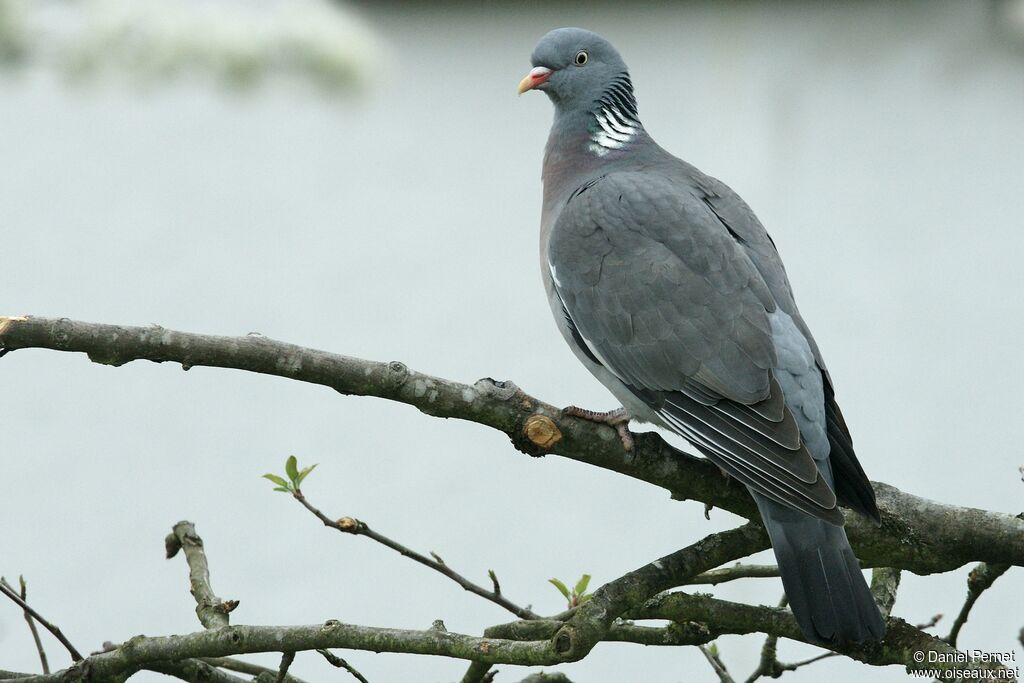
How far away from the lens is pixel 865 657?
124 centimetres

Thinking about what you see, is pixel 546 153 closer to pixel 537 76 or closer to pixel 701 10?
pixel 537 76

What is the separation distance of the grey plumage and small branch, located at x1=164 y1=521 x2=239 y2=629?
617mm

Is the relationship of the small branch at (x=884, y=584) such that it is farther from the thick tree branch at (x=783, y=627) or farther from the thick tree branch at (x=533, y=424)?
the thick tree branch at (x=783, y=627)

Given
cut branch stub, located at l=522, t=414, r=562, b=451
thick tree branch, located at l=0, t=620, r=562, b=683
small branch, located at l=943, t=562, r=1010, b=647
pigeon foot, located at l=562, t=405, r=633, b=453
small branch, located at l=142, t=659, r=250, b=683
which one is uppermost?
pigeon foot, located at l=562, t=405, r=633, b=453

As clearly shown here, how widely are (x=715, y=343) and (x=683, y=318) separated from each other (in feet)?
0.22

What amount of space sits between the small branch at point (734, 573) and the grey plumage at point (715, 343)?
14cm

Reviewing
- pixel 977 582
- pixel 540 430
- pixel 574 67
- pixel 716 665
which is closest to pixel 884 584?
pixel 977 582

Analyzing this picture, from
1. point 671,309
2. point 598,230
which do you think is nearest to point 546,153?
point 598,230

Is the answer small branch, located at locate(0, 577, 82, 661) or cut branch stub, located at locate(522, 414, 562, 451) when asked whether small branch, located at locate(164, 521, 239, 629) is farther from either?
cut branch stub, located at locate(522, 414, 562, 451)

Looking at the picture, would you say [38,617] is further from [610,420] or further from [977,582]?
[977,582]

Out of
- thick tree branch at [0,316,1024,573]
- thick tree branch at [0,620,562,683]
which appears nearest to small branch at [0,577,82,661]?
thick tree branch at [0,620,562,683]

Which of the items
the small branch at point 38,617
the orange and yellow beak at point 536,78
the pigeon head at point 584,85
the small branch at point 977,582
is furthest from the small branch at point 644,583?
the orange and yellow beak at point 536,78

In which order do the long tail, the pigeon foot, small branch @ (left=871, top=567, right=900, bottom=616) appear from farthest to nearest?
small branch @ (left=871, top=567, right=900, bottom=616)
the pigeon foot
the long tail

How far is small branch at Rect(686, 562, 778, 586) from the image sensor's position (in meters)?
1.43
